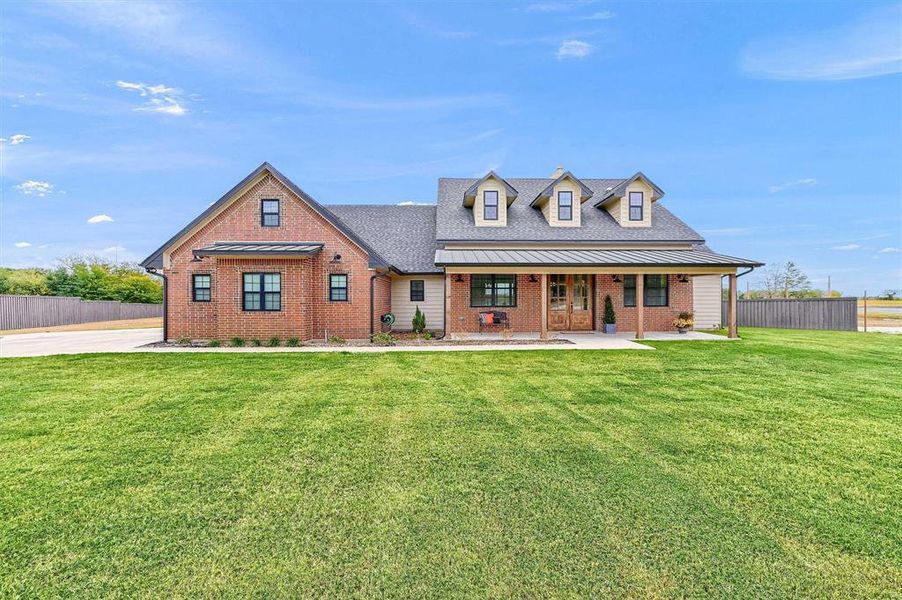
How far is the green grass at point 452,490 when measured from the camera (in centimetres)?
248

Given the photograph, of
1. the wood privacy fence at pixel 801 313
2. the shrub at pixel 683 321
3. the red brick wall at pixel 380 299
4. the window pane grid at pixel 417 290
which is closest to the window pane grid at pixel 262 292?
the red brick wall at pixel 380 299

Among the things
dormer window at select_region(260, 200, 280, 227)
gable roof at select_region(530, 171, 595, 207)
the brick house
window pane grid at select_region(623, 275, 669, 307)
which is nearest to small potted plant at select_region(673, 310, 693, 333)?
the brick house

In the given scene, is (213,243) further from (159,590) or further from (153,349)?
(159,590)

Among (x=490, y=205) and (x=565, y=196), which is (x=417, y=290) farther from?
(x=565, y=196)

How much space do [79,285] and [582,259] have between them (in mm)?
40986

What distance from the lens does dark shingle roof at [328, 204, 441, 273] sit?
59.5 ft

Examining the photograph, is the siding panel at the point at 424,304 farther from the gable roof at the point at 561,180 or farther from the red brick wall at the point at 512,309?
the gable roof at the point at 561,180

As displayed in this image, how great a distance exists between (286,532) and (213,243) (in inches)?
577

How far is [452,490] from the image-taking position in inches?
140

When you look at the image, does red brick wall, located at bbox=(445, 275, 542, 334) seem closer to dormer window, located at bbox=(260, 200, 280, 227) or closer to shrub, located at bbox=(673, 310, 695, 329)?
shrub, located at bbox=(673, 310, 695, 329)

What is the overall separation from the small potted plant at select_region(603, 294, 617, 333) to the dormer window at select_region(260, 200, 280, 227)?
561 inches

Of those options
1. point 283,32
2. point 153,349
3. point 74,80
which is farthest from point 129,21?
point 153,349

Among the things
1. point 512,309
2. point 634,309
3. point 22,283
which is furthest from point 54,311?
point 634,309

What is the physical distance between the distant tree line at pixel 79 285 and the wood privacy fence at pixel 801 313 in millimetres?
44525
